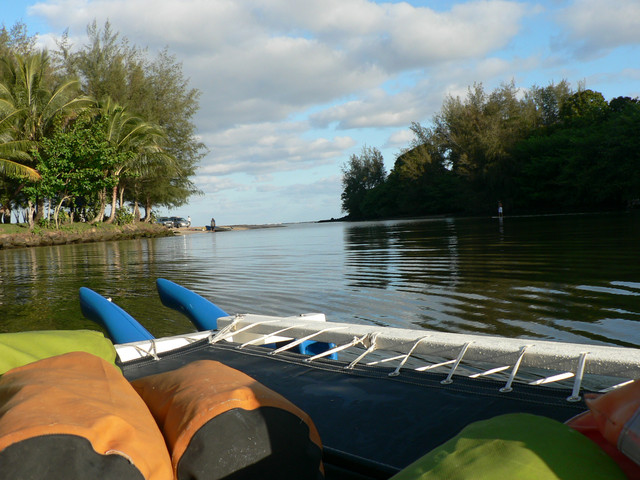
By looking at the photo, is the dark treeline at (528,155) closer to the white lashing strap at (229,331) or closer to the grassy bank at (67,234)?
the grassy bank at (67,234)

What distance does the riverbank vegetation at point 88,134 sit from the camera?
24453 mm

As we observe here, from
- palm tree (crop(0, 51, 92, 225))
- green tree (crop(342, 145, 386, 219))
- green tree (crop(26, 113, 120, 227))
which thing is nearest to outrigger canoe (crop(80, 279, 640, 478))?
palm tree (crop(0, 51, 92, 225))

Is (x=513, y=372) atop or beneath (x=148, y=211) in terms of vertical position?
beneath

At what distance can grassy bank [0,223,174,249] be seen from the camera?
23356 millimetres

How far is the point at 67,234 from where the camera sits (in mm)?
26219

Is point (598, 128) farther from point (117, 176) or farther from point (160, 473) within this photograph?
point (160, 473)

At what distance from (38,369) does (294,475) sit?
68cm

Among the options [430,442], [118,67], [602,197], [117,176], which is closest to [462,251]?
[430,442]

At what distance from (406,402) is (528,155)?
4502 cm

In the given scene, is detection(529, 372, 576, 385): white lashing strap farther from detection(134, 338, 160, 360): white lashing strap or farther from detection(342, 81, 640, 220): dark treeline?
detection(342, 81, 640, 220): dark treeline

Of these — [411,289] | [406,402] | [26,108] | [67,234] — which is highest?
[26,108]

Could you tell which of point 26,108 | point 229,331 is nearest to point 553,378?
point 229,331

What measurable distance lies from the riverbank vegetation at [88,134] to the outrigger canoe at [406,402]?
23.0 m

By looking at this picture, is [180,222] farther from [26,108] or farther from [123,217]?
[26,108]
